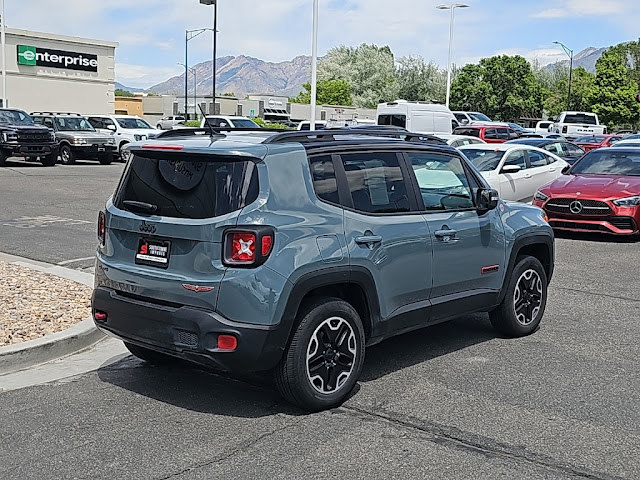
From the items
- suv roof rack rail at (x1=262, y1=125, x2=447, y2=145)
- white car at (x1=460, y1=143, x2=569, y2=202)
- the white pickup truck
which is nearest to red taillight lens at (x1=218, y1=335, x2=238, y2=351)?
suv roof rack rail at (x1=262, y1=125, x2=447, y2=145)

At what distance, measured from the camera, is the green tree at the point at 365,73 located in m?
93.9

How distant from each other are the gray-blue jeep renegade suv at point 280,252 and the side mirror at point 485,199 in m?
0.38

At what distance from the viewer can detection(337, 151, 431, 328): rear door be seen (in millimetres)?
5754

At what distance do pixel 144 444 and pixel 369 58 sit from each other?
95252 millimetres

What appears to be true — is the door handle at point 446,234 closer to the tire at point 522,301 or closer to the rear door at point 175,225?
the tire at point 522,301

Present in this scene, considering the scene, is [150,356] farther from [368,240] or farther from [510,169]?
[510,169]

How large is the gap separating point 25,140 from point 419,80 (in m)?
61.0

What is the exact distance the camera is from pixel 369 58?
319 feet

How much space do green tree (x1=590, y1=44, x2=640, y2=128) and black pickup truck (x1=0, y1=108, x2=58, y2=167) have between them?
5143 centimetres

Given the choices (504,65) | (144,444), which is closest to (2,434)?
(144,444)

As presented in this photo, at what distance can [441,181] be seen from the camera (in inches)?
267

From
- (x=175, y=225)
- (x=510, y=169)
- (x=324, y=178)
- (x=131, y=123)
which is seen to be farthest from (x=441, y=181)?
(x=131, y=123)

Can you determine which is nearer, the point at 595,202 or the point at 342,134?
the point at 342,134

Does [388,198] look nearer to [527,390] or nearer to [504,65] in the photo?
[527,390]
